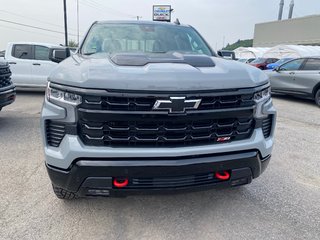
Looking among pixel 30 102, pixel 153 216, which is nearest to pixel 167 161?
pixel 153 216

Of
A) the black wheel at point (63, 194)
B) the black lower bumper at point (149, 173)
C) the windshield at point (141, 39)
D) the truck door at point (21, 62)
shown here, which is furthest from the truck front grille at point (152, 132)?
the truck door at point (21, 62)

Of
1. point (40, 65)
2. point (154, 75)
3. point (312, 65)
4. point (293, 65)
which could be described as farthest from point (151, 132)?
point (293, 65)

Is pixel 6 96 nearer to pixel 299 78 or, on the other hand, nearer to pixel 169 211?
pixel 169 211

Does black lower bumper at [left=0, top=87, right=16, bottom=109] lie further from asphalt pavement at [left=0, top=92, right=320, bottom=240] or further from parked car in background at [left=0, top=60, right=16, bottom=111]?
asphalt pavement at [left=0, top=92, right=320, bottom=240]

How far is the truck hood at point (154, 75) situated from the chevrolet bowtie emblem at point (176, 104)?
0.08m

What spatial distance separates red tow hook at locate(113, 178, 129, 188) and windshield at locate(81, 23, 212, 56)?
1.64 metres

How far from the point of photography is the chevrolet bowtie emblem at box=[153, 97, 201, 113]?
2.06 m

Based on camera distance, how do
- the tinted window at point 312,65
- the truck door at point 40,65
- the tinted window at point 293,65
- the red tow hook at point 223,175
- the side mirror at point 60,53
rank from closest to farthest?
the red tow hook at point 223,175, the side mirror at point 60,53, the tinted window at point 312,65, the truck door at point 40,65, the tinted window at point 293,65

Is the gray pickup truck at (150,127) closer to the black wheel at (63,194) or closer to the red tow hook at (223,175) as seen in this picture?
the red tow hook at (223,175)

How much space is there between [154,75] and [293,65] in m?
9.21

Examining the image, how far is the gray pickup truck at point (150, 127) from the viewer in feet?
6.74

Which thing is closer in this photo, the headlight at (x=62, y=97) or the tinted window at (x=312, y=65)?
the headlight at (x=62, y=97)

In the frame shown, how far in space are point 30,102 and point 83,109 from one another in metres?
7.30

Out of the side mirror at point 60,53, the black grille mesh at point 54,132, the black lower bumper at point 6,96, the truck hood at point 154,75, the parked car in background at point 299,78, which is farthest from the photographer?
the parked car in background at point 299,78
